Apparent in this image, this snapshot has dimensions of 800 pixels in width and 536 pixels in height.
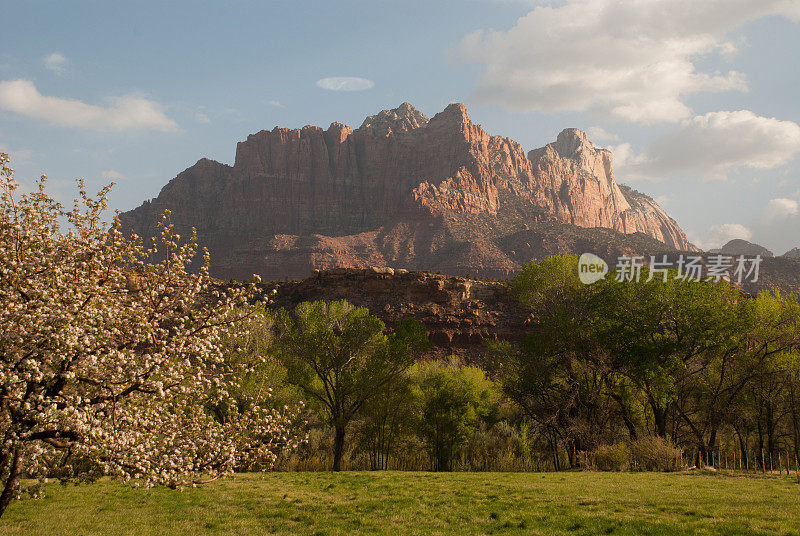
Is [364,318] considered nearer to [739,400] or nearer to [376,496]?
[376,496]

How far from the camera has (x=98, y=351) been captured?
8422mm

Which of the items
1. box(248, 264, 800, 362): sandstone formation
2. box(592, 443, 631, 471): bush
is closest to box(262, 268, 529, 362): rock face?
box(248, 264, 800, 362): sandstone formation

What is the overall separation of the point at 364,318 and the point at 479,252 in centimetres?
11483

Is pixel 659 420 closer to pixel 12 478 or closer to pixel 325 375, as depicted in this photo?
pixel 325 375

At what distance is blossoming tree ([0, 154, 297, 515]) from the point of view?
8.06 m

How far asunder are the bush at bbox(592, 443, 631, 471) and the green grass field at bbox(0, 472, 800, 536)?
19.2 feet

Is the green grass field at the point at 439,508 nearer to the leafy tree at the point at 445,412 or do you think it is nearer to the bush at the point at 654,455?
the bush at the point at 654,455

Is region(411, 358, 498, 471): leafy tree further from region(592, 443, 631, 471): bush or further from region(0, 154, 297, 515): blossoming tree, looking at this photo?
→ region(0, 154, 297, 515): blossoming tree

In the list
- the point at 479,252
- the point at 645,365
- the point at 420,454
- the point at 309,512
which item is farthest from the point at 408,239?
the point at 309,512

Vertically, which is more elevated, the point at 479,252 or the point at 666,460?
the point at 479,252

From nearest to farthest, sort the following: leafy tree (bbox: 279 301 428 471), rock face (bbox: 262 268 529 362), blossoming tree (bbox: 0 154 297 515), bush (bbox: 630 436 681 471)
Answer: blossoming tree (bbox: 0 154 297 515)
bush (bbox: 630 436 681 471)
leafy tree (bbox: 279 301 428 471)
rock face (bbox: 262 268 529 362)

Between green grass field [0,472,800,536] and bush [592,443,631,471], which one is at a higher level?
green grass field [0,472,800,536]

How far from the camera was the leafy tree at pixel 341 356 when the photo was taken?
3556 centimetres

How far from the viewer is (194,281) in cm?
1034
